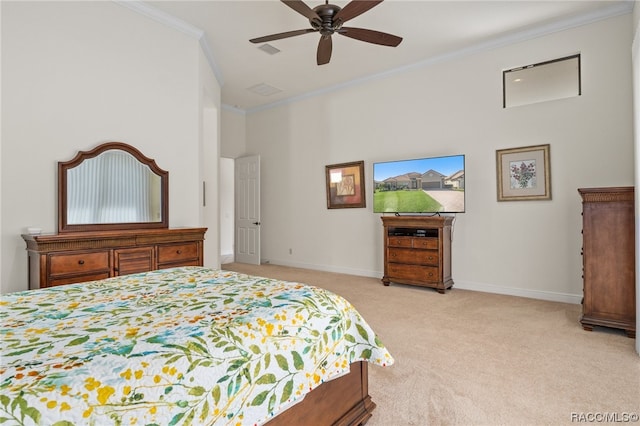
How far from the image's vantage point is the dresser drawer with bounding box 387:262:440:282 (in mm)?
4574

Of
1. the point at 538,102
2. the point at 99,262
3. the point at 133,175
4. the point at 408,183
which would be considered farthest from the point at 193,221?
the point at 538,102

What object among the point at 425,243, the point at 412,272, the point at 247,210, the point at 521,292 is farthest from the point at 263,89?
the point at 521,292

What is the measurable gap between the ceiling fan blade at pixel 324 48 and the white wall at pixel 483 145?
2.07 meters

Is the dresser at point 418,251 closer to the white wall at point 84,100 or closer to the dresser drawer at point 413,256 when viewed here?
the dresser drawer at point 413,256

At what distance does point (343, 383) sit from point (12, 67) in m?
3.49

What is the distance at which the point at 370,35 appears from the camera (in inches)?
127

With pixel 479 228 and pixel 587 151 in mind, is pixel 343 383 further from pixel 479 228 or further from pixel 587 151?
pixel 587 151

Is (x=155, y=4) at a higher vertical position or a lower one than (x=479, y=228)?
higher

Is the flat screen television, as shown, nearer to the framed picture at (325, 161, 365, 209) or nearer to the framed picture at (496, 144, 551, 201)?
the framed picture at (325, 161, 365, 209)

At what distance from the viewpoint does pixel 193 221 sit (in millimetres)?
4148

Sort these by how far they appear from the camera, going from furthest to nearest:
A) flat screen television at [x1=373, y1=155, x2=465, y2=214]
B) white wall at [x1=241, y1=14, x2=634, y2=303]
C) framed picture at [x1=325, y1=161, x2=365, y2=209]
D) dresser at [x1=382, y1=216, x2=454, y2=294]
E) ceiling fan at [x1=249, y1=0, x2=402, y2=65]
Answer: framed picture at [x1=325, y1=161, x2=365, y2=209] → flat screen television at [x1=373, y1=155, x2=465, y2=214] → dresser at [x1=382, y1=216, x2=454, y2=294] → white wall at [x1=241, y1=14, x2=634, y2=303] → ceiling fan at [x1=249, y1=0, x2=402, y2=65]

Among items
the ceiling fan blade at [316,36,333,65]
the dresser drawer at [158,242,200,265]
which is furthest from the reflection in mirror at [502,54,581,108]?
the dresser drawer at [158,242,200,265]

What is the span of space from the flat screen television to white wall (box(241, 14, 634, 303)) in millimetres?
204

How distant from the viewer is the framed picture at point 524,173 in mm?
4133
